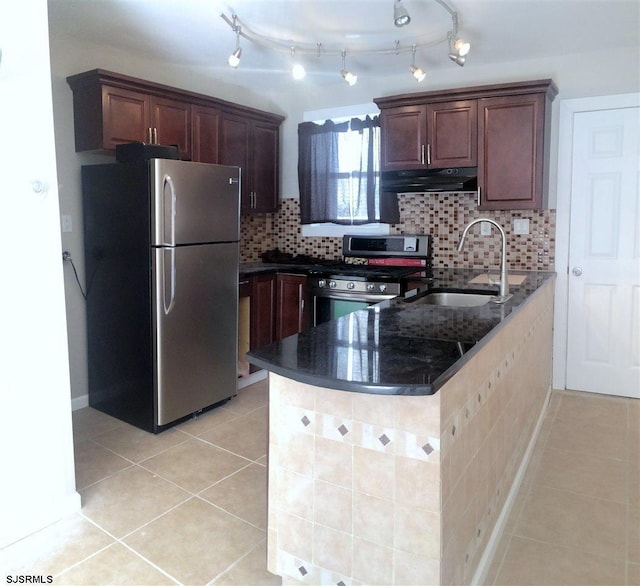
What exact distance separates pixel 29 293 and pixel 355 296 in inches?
88.6

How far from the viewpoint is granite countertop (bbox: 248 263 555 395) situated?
4.53 feet

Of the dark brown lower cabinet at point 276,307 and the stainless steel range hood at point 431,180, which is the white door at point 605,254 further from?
the dark brown lower cabinet at point 276,307

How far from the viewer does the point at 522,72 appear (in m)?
3.87

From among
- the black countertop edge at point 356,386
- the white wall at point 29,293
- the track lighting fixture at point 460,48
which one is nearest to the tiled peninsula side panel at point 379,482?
the black countertop edge at point 356,386

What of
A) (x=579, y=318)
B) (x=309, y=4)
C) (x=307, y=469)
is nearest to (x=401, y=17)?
(x=309, y=4)

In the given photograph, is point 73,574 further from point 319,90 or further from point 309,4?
point 319,90

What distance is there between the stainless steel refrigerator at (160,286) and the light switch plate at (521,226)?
2070 millimetres

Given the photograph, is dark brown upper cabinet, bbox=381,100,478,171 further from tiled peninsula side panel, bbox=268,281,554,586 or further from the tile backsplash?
tiled peninsula side panel, bbox=268,281,554,586

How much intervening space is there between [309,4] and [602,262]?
264 centimetres

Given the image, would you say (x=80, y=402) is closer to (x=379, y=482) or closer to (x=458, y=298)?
(x=458, y=298)

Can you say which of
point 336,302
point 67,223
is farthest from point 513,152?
point 67,223

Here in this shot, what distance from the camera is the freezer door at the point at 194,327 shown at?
10.3 feet

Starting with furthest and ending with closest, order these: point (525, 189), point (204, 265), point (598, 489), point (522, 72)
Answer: point (522, 72) < point (525, 189) < point (204, 265) < point (598, 489)

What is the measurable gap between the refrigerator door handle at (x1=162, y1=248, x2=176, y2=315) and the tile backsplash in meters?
1.69
